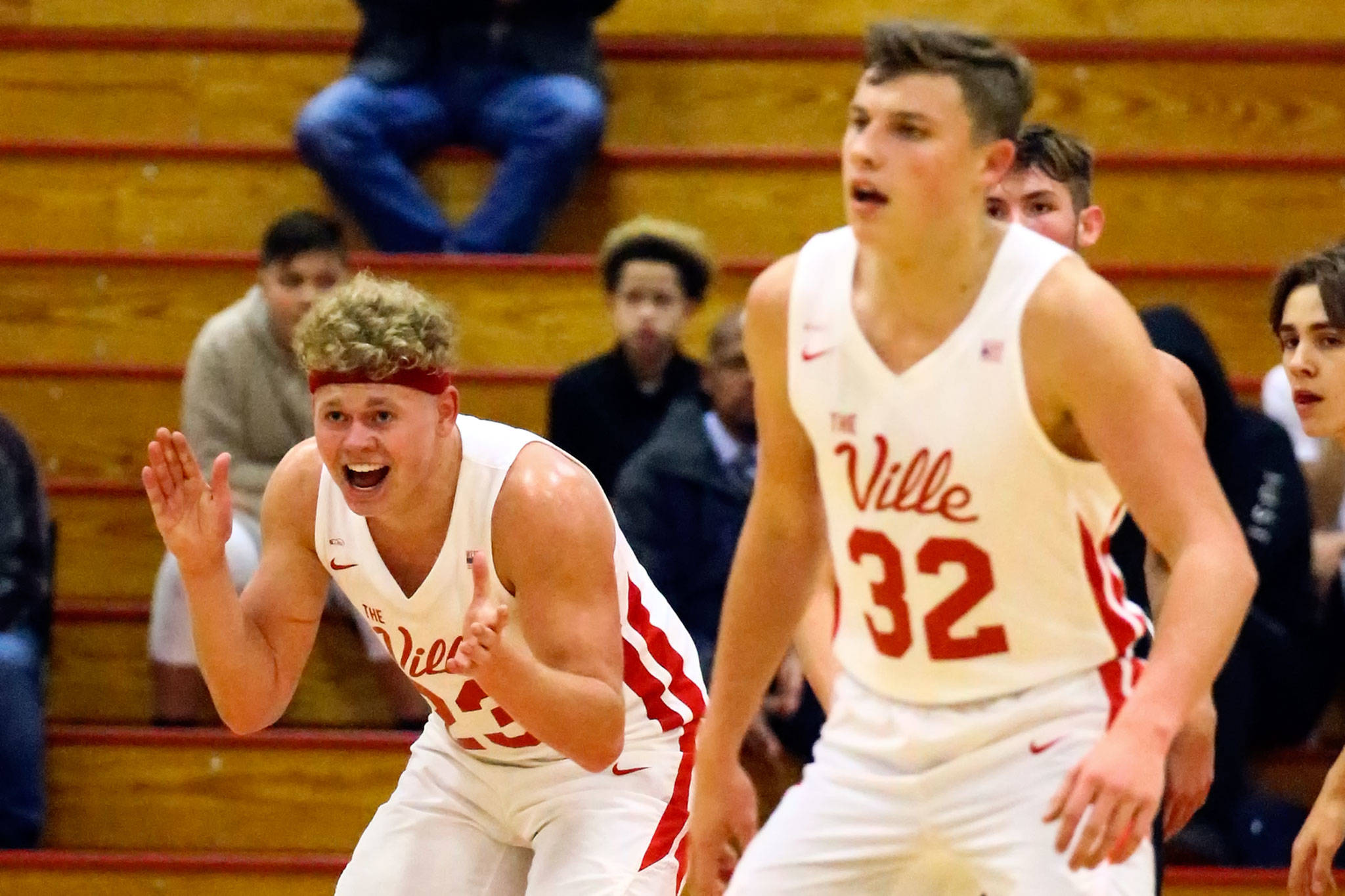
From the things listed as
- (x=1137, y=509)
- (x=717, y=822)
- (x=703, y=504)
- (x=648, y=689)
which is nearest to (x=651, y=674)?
(x=648, y=689)

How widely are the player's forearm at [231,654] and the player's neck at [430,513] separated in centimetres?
27

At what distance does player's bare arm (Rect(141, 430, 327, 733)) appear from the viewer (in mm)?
3387

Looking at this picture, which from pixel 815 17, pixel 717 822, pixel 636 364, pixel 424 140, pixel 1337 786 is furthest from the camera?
pixel 815 17

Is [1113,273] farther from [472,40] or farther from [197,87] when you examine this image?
[197,87]

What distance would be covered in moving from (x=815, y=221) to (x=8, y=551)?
263 cm

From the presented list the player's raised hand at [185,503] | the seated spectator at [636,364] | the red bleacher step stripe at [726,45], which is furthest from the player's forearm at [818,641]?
the red bleacher step stripe at [726,45]

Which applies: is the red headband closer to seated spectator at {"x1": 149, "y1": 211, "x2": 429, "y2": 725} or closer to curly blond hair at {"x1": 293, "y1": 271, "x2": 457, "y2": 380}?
curly blond hair at {"x1": 293, "y1": 271, "x2": 457, "y2": 380}

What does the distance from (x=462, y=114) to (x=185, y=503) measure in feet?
10.8

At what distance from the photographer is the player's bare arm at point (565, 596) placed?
3.28 meters

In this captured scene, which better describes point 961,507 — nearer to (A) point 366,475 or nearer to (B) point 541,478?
(B) point 541,478

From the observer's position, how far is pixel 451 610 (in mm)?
3475

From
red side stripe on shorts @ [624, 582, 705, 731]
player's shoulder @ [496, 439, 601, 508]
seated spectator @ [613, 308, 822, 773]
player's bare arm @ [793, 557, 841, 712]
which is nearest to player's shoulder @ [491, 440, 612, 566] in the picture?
player's shoulder @ [496, 439, 601, 508]

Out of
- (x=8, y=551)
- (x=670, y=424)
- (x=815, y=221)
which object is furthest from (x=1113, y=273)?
(x=8, y=551)

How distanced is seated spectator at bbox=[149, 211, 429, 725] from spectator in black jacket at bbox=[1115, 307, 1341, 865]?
7.09 ft
